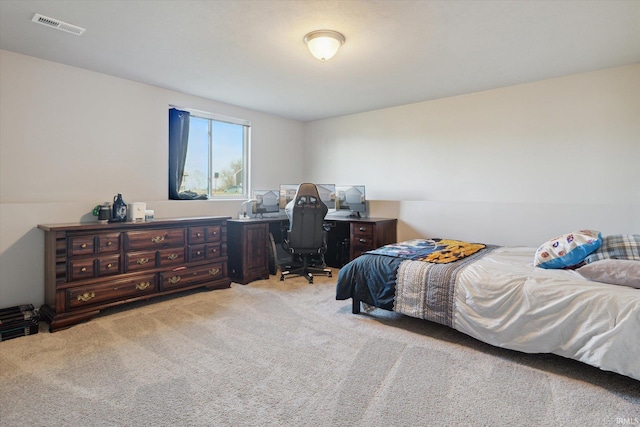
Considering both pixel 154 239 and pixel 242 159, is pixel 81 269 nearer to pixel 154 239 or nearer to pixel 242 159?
pixel 154 239

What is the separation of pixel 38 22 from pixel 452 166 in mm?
4554

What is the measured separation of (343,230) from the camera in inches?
203

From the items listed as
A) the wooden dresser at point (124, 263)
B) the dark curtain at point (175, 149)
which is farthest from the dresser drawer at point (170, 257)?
the dark curtain at point (175, 149)

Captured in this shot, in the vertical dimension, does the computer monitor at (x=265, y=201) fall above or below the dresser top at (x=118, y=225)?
above

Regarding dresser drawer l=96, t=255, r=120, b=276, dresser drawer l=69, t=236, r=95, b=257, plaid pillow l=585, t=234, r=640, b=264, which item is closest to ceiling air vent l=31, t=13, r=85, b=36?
dresser drawer l=69, t=236, r=95, b=257

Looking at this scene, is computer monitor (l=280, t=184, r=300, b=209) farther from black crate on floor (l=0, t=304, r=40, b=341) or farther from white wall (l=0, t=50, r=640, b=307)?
black crate on floor (l=0, t=304, r=40, b=341)

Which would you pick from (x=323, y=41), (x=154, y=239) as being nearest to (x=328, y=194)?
(x=154, y=239)

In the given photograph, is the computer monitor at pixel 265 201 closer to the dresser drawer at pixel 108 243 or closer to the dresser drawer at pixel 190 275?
the dresser drawer at pixel 190 275

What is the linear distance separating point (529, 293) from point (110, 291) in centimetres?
348

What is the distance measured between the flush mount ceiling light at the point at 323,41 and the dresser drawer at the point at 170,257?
2.48 metres

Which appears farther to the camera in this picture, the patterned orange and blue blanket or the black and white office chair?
the black and white office chair

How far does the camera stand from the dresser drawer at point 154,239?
10.7ft

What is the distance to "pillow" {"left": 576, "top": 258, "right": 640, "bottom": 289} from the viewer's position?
2033mm

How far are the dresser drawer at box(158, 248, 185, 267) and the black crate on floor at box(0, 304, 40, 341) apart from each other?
107 cm
